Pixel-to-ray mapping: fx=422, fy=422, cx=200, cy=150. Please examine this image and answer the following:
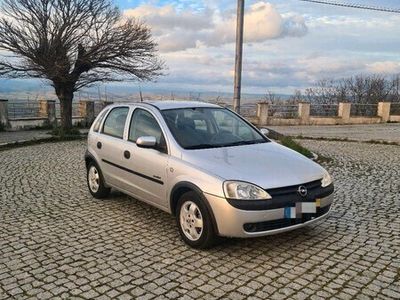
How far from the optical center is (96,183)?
6918 millimetres

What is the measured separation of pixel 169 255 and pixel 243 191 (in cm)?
108

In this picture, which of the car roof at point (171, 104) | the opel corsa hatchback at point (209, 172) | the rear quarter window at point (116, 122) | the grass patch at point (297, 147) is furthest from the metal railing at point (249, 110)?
the car roof at point (171, 104)

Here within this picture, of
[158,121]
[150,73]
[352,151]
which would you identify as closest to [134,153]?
[158,121]

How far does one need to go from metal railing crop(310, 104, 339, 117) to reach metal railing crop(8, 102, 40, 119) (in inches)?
718

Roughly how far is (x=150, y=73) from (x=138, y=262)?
16.8 meters

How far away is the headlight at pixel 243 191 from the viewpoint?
14.0 feet

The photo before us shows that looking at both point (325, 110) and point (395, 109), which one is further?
point (395, 109)

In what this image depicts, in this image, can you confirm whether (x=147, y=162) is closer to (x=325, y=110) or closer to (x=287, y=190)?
(x=287, y=190)

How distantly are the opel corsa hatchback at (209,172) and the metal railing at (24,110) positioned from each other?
19566mm

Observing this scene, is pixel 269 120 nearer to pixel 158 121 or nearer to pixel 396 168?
pixel 396 168

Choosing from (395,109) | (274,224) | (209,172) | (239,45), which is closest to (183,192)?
(209,172)

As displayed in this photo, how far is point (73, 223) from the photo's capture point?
5668 mm

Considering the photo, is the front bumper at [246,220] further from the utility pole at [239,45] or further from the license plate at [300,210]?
the utility pole at [239,45]

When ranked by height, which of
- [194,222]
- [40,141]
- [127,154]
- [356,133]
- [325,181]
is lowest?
[356,133]
